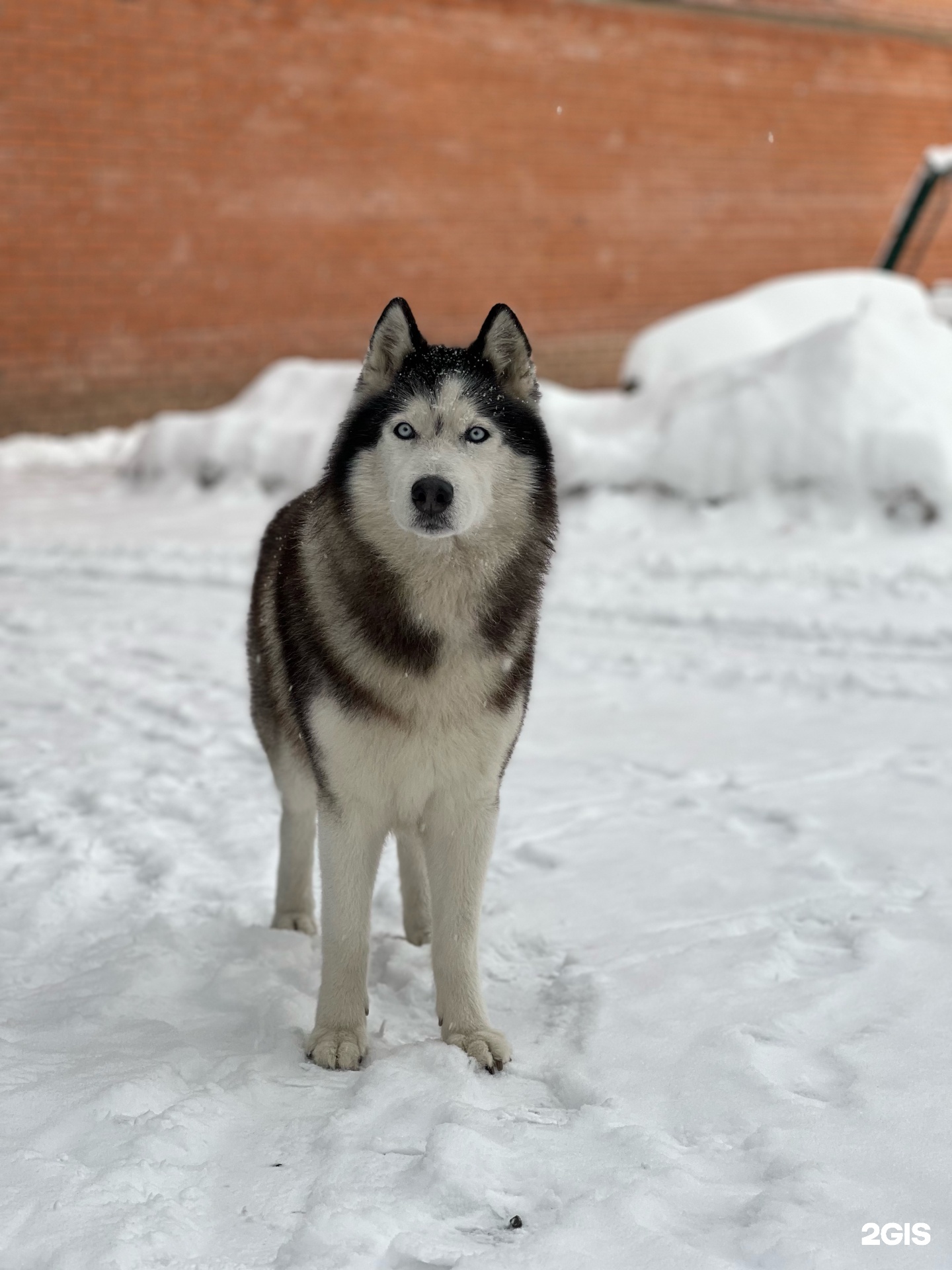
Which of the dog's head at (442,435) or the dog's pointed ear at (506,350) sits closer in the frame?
the dog's head at (442,435)

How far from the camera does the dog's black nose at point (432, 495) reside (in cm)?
247

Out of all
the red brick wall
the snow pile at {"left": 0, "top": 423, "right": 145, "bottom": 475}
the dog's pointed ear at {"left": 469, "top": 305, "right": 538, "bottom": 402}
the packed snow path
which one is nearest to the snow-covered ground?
the packed snow path

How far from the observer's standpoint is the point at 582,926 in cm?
341

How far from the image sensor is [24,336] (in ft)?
36.2

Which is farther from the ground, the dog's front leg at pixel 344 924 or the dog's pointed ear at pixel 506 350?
the dog's pointed ear at pixel 506 350

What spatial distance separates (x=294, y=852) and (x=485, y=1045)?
0.86 metres

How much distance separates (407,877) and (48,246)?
9349 mm

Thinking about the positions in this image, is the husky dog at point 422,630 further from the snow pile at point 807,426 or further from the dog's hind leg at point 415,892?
the snow pile at point 807,426

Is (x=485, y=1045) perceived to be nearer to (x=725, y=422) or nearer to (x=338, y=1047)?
(x=338, y=1047)

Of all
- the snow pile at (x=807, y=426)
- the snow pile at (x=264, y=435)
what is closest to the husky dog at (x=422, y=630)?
the snow pile at (x=807, y=426)

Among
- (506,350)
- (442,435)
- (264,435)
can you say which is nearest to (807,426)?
(264,435)

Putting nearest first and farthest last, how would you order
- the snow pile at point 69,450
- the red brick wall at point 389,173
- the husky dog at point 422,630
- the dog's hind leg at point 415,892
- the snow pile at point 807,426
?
the husky dog at point 422,630 → the dog's hind leg at point 415,892 → the snow pile at point 807,426 → the snow pile at point 69,450 → the red brick wall at point 389,173

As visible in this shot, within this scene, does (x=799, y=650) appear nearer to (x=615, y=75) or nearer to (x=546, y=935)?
(x=546, y=935)

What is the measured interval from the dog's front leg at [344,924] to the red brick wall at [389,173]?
950 cm
